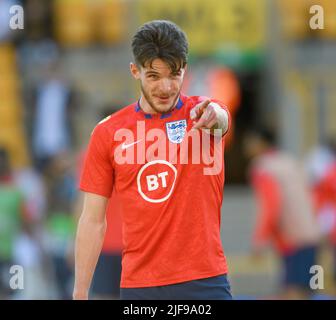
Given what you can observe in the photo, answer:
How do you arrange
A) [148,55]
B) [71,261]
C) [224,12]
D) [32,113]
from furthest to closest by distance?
[224,12] → [32,113] → [71,261] → [148,55]

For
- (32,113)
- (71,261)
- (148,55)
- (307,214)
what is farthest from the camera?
(32,113)

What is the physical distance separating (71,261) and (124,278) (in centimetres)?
736

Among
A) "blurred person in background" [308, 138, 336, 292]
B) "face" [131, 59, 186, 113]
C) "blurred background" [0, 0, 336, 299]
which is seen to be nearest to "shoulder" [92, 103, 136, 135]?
"face" [131, 59, 186, 113]

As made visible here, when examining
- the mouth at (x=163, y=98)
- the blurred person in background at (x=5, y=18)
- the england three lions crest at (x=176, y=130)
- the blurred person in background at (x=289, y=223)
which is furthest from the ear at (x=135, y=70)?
the blurred person in background at (x=5, y=18)

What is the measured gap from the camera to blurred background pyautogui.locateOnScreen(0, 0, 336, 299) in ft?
54.1

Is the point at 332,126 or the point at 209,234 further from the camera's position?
the point at 332,126

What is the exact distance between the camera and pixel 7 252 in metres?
12.4

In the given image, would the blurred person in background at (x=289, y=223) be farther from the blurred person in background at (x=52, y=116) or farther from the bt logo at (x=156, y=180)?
the bt logo at (x=156, y=180)

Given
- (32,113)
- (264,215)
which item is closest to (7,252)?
(264,215)

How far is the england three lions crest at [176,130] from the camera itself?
5.82 meters

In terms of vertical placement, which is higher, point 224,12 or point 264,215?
point 224,12

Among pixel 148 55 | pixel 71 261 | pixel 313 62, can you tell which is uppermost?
pixel 313 62

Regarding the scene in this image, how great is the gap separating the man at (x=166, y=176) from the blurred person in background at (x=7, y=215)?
6.37 meters

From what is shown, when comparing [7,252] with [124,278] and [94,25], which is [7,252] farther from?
[94,25]
